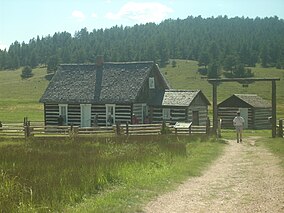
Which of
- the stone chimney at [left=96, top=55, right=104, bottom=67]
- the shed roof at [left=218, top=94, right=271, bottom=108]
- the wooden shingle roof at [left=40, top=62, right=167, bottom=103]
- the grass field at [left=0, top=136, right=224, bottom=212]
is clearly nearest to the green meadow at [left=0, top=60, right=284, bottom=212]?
the grass field at [left=0, top=136, right=224, bottom=212]

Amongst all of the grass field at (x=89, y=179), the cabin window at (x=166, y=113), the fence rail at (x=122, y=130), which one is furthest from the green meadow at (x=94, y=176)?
the cabin window at (x=166, y=113)

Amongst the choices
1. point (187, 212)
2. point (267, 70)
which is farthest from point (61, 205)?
point (267, 70)

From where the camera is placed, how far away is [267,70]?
459 ft

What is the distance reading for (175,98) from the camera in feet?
146

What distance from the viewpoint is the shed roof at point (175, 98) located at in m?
43.2

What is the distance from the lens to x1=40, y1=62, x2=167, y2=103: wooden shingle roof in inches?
1718

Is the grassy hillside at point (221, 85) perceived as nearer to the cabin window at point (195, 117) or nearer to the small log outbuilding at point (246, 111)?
the small log outbuilding at point (246, 111)

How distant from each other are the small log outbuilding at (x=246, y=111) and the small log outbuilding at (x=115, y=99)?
21.5 feet

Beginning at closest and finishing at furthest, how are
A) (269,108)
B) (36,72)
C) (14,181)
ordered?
(14,181)
(269,108)
(36,72)

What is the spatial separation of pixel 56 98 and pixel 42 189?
34.2 metres

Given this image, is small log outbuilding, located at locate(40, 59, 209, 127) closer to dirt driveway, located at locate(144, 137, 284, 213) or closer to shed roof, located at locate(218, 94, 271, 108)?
shed roof, located at locate(218, 94, 271, 108)

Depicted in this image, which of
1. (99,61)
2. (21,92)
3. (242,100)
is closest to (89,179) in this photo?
(99,61)

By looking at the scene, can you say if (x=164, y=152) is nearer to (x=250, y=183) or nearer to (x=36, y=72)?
(x=250, y=183)

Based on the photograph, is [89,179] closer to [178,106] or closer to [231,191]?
[231,191]
